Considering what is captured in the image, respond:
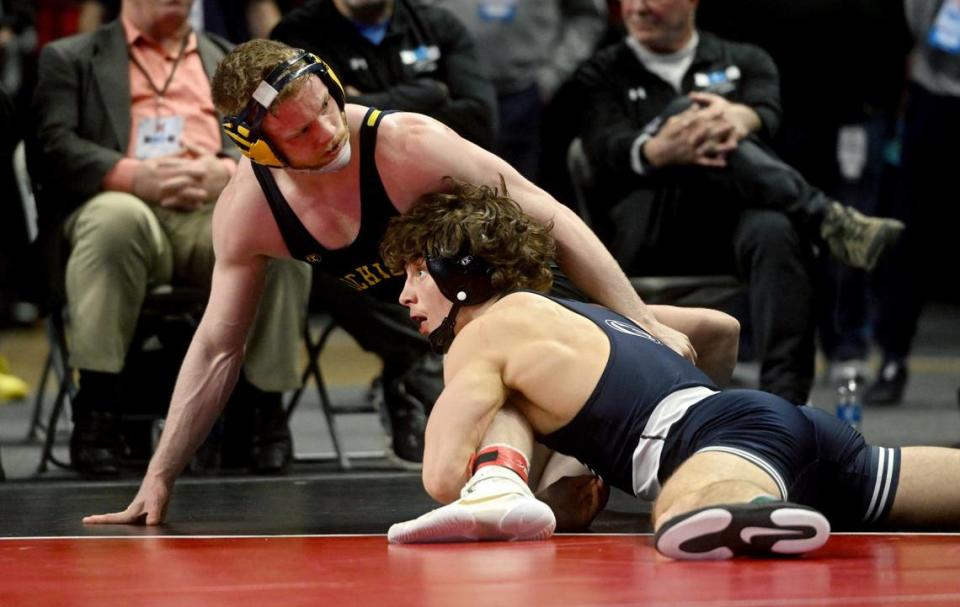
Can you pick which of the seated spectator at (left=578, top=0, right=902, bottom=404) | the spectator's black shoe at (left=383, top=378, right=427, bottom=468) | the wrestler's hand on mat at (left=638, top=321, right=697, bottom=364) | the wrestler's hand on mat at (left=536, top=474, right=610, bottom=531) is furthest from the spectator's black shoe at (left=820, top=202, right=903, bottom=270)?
the wrestler's hand on mat at (left=536, top=474, right=610, bottom=531)

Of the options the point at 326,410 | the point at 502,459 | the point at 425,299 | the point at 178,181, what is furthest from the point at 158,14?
the point at 502,459

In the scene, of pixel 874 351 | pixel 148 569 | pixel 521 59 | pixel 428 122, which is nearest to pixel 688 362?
pixel 428 122

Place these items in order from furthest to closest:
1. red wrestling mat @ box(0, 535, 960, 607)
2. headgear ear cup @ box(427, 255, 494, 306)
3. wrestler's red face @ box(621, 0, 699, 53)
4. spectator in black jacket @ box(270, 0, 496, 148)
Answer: wrestler's red face @ box(621, 0, 699, 53) → spectator in black jacket @ box(270, 0, 496, 148) → headgear ear cup @ box(427, 255, 494, 306) → red wrestling mat @ box(0, 535, 960, 607)

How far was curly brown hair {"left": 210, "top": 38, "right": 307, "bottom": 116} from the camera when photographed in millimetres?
4004

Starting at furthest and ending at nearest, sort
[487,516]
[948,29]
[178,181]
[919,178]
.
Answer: [919,178] → [948,29] → [178,181] → [487,516]

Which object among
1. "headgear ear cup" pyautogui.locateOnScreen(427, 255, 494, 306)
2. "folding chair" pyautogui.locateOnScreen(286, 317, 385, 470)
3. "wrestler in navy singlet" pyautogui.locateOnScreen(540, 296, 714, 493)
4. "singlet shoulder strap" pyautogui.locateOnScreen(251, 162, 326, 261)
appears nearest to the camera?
"wrestler in navy singlet" pyautogui.locateOnScreen(540, 296, 714, 493)

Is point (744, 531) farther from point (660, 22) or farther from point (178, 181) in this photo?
point (660, 22)

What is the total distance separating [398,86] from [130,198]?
1.06 metres

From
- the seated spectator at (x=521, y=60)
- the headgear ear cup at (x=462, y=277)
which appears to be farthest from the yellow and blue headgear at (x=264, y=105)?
the seated spectator at (x=521, y=60)

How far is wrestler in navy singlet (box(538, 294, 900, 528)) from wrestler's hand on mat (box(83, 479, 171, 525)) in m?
1.00

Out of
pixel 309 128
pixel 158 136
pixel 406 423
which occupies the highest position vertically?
pixel 309 128

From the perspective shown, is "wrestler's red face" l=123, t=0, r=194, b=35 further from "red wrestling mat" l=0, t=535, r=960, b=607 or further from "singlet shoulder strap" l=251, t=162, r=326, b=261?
"red wrestling mat" l=0, t=535, r=960, b=607

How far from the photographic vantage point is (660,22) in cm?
629

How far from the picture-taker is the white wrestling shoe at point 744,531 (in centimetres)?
326
